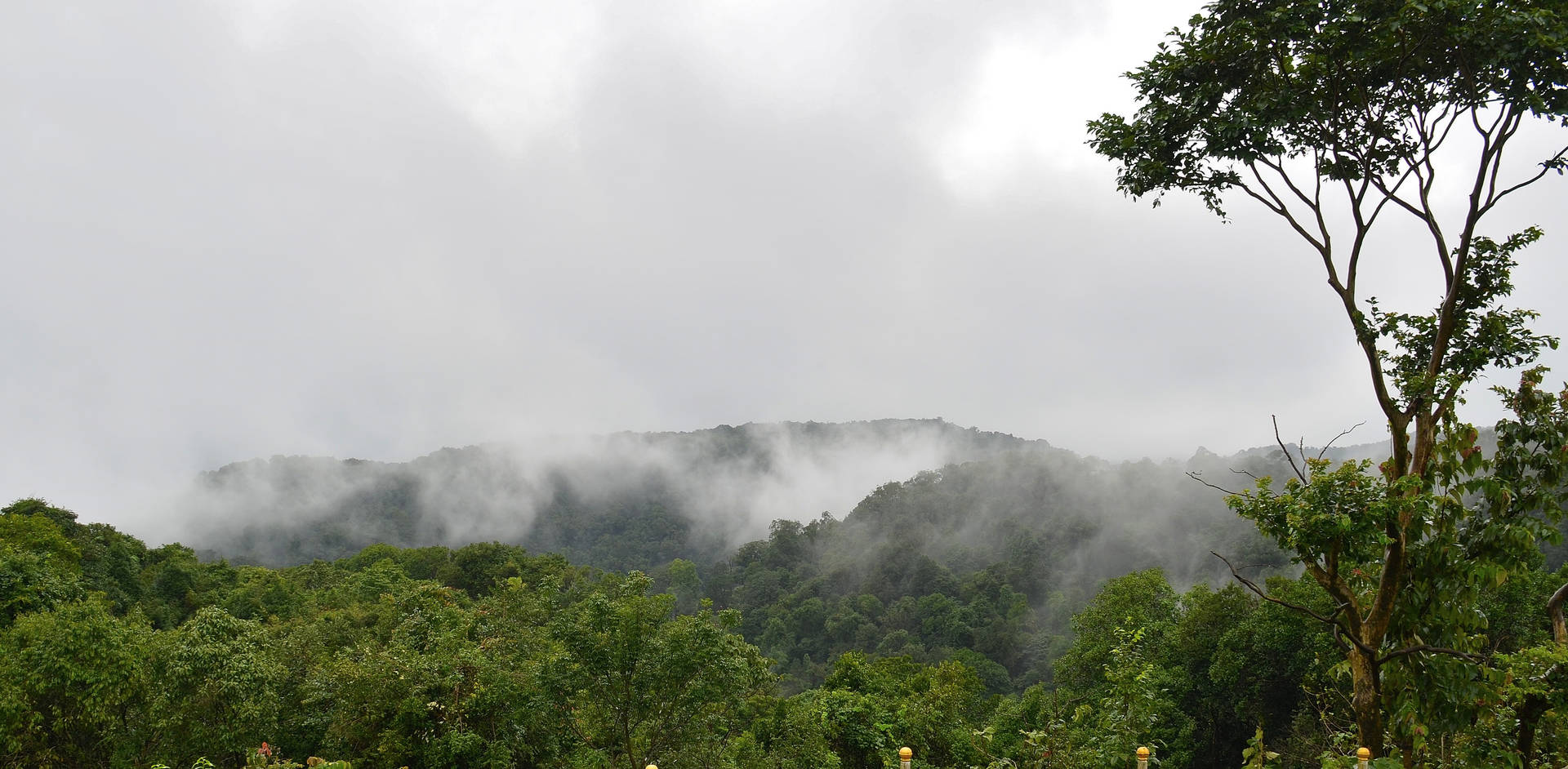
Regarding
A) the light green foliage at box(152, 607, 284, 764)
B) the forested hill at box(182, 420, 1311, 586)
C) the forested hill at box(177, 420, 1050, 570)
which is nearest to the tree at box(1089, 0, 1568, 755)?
the light green foliage at box(152, 607, 284, 764)

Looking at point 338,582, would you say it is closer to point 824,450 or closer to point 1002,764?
point 1002,764

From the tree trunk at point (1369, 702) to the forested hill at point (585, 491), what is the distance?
104664 millimetres

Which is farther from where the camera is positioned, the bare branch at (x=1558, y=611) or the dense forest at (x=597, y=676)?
the dense forest at (x=597, y=676)

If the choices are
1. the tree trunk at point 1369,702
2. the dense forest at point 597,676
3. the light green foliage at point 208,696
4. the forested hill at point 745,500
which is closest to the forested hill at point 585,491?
the forested hill at point 745,500

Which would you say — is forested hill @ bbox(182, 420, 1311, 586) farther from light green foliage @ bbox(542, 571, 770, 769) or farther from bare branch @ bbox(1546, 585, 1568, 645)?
bare branch @ bbox(1546, 585, 1568, 645)

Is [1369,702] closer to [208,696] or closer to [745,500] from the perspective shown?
[208,696]

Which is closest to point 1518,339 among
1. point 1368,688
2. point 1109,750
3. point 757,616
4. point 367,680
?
point 1368,688

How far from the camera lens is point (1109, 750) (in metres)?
6.96

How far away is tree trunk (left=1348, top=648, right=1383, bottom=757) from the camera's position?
17.2 ft

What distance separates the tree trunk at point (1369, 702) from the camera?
525cm

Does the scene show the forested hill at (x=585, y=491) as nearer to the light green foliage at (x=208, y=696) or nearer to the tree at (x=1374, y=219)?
the light green foliage at (x=208, y=696)

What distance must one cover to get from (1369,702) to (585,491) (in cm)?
13871

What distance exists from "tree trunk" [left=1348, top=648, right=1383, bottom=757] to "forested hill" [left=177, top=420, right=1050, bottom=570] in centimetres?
10466

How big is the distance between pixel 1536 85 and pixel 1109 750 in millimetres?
5764
